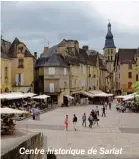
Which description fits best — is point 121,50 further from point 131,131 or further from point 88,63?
point 131,131

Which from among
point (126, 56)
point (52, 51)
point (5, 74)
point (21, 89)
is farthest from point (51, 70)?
point (126, 56)

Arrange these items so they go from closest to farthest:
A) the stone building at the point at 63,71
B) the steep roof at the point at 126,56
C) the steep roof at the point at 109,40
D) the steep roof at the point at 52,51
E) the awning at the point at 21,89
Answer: the awning at the point at 21,89
the stone building at the point at 63,71
the steep roof at the point at 52,51
the steep roof at the point at 126,56
the steep roof at the point at 109,40

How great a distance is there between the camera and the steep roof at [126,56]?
88.2m

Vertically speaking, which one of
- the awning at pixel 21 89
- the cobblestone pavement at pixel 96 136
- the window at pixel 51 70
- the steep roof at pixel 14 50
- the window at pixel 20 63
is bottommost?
the cobblestone pavement at pixel 96 136

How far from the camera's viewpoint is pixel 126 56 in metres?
89.2

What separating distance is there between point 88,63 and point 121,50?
42.9ft

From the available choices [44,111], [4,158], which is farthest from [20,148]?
[44,111]

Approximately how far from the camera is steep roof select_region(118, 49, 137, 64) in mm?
88188

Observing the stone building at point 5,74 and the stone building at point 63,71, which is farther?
the stone building at point 63,71

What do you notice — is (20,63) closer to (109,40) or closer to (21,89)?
(21,89)

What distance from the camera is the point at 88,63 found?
81688 millimetres

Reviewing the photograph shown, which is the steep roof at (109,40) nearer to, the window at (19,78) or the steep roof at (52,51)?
the steep roof at (52,51)

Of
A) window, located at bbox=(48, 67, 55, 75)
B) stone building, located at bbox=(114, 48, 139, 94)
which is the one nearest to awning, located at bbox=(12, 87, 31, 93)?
window, located at bbox=(48, 67, 55, 75)

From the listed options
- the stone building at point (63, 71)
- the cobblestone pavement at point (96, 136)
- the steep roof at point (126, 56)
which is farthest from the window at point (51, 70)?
the steep roof at point (126, 56)
